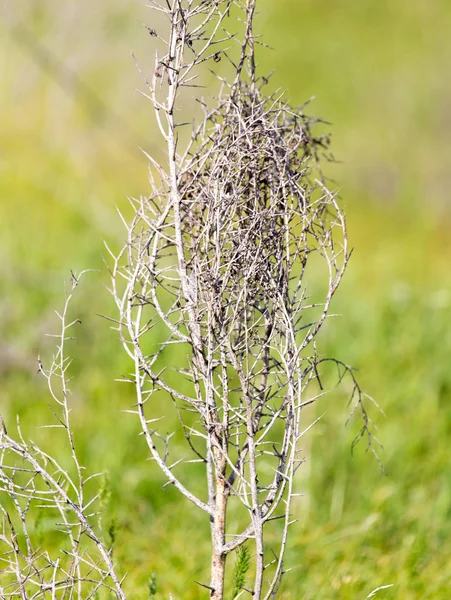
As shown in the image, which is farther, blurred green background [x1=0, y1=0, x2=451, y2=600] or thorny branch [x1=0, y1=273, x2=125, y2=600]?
blurred green background [x1=0, y1=0, x2=451, y2=600]

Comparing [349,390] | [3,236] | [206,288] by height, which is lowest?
[206,288]

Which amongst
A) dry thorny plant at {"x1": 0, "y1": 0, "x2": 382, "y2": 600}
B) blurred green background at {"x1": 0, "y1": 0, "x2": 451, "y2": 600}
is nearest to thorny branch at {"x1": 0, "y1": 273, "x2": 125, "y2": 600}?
blurred green background at {"x1": 0, "y1": 0, "x2": 451, "y2": 600}

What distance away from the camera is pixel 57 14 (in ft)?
36.9

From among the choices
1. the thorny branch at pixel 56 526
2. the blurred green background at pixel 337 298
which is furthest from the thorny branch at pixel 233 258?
the thorny branch at pixel 56 526

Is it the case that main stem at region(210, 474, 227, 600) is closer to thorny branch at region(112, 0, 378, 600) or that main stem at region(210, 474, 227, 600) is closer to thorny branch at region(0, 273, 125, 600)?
thorny branch at region(112, 0, 378, 600)

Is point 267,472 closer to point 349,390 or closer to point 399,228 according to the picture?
point 349,390

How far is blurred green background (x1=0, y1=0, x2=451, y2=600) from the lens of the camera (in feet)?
10.1

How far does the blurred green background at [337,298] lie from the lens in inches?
121

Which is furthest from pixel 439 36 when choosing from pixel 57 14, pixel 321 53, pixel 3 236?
pixel 3 236

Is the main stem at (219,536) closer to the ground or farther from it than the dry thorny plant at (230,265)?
closer to the ground

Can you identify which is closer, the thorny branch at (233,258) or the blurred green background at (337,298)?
the thorny branch at (233,258)

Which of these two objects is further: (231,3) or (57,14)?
(57,14)

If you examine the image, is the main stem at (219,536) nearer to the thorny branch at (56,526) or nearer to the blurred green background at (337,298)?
the thorny branch at (56,526)

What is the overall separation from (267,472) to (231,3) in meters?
2.50
